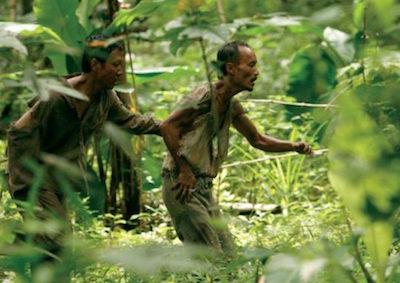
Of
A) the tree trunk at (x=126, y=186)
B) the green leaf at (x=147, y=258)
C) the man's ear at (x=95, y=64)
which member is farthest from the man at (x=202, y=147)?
the green leaf at (x=147, y=258)

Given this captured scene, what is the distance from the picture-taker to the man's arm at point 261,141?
19.7 feet

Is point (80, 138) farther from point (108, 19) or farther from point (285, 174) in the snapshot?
point (285, 174)

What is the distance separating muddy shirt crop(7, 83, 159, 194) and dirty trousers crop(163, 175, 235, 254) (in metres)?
0.45

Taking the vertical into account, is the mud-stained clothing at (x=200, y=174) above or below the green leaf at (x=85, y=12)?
below

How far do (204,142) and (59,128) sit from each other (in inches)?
35.5

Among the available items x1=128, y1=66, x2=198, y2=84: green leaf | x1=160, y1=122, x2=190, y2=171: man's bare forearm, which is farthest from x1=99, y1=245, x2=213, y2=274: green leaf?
x1=128, y1=66, x2=198, y2=84: green leaf

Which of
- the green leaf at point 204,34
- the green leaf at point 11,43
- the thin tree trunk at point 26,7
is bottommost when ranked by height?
the thin tree trunk at point 26,7

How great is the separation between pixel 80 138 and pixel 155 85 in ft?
20.0

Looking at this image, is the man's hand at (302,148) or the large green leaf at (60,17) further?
the large green leaf at (60,17)

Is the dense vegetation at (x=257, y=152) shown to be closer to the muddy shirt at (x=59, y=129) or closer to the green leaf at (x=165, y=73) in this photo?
the green leaf at (x=165, y=73)

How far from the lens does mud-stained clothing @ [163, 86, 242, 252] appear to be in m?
5.61

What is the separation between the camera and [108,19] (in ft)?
25.8

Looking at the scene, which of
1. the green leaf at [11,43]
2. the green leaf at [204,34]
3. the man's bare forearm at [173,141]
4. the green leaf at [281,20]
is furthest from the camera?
the man's bare forearm at [173,141]

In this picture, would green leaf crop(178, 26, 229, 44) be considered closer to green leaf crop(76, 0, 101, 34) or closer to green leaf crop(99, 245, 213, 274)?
green leaf crop(99, 245, 213, 274)
